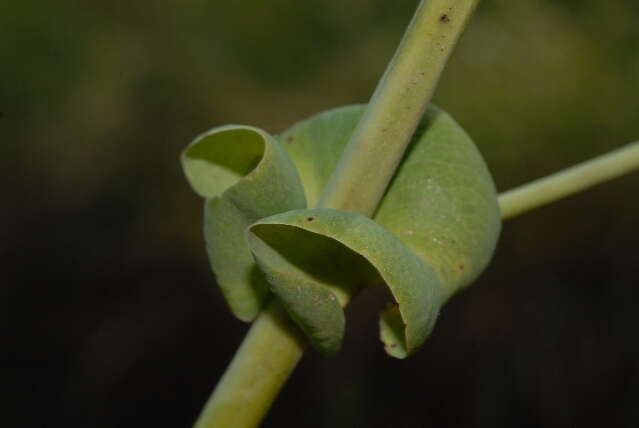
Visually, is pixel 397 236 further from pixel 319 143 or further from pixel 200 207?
pixel 200 207

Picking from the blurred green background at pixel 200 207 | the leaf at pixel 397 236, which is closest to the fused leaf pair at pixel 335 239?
the leaf at pixel 397 236

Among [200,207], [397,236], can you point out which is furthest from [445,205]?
[200,207]

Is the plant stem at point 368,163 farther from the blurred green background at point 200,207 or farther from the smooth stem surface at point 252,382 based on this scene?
the blurred green background at point 200,207

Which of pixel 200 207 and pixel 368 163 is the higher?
pixel 368 163

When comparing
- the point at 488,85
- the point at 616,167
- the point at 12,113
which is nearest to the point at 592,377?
the point at 488,85

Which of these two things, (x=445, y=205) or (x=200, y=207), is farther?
(x=200, y=207)

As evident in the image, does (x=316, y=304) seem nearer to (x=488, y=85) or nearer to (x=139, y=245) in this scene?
(x=488, y=85)
